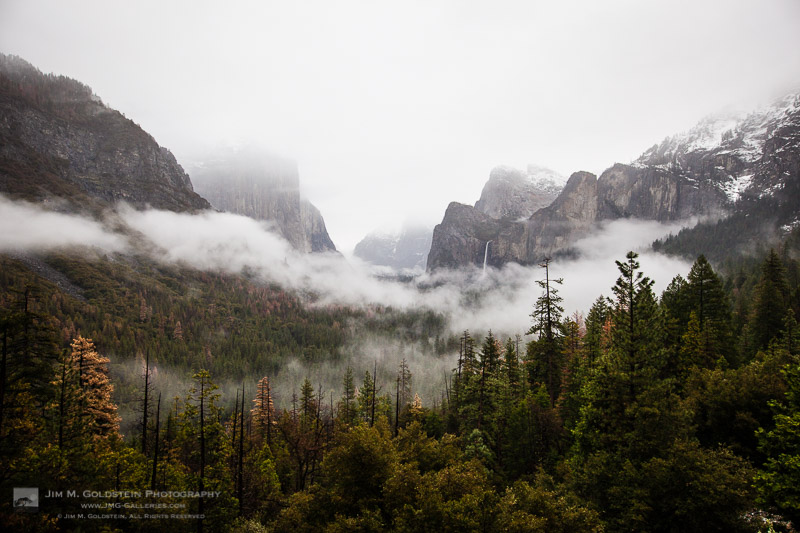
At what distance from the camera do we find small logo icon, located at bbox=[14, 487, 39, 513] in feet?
55.8

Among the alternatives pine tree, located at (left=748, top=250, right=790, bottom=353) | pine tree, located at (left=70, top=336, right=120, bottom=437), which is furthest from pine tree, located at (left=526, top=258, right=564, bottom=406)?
pine tree, located at (left=70, top=336, right=120, bottom=437)

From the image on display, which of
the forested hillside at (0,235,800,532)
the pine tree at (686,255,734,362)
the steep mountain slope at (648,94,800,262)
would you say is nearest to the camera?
the forested hillside at (0,235,800,532)

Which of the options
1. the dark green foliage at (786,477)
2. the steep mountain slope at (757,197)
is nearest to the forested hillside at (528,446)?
the dark green foliage at (786,477)

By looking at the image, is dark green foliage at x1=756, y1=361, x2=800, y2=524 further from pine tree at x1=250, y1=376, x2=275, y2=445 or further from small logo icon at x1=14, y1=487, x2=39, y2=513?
pine tree at x1=250, y1=376, x2=275, y2=445

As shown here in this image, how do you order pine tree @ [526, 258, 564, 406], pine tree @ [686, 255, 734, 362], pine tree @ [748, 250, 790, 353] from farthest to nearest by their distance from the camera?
pine tree @ [748, 250, 790, 353] < pine tree @ [686, 255, 734, 362] < pine tree @ [526, 258, 564, 406]

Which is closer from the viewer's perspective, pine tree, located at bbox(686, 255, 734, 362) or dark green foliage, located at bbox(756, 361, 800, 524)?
dark green foliage, located at bbox(756, 361, 800, 524)

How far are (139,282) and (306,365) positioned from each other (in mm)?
111564

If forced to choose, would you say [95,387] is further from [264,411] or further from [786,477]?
[786,477]

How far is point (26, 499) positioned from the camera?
17.5 m

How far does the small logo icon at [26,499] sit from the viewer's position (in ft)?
55.8

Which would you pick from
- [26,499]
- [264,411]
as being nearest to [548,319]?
[26,499]


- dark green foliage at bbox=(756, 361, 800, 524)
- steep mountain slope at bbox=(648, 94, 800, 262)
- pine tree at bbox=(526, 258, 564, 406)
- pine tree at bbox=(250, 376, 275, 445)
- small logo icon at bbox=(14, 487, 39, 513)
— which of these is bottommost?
pine tree at bbox=(250, 376, 275, 445)

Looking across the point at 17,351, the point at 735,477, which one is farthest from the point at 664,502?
the point at 17,351

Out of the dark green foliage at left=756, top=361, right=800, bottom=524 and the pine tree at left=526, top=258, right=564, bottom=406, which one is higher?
the pine tree at left=526, top=258, right=564, bottom=406
